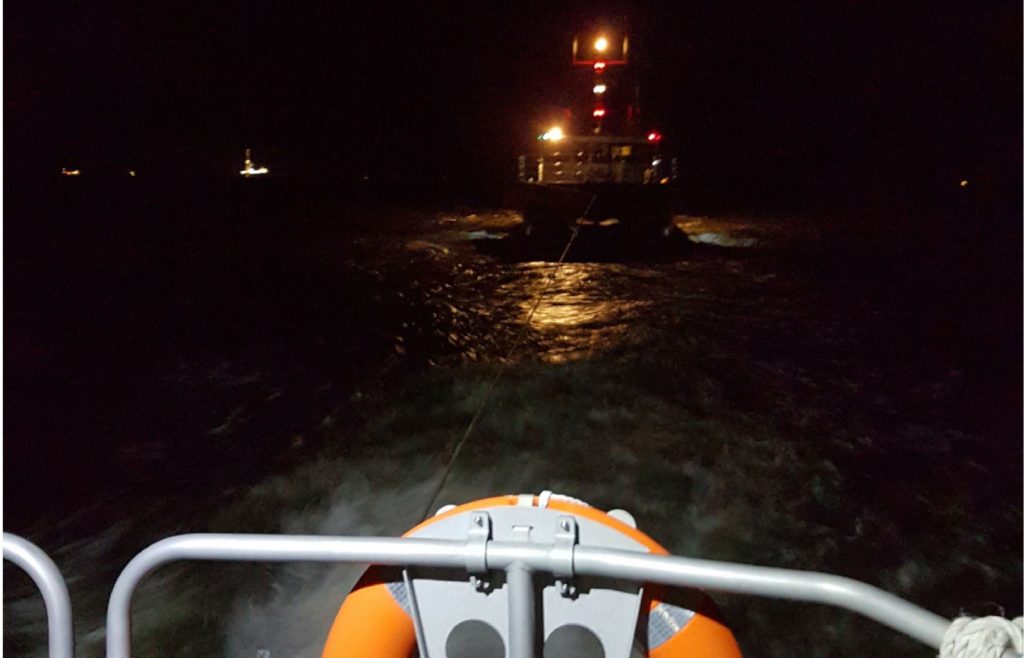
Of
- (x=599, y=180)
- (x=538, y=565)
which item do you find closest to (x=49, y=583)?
(x=538, y=565)

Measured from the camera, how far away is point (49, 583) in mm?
1587

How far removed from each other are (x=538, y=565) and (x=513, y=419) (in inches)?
203

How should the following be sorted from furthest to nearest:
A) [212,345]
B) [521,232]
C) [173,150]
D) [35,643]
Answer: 1. [173,150]
2. [521,232]
3. [212,345]
4. [35,643]

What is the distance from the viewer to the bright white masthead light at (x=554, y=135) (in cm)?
1620

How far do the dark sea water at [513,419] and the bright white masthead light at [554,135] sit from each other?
11.4 ft

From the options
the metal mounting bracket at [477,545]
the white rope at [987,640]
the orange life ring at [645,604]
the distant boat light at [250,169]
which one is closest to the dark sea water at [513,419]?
the orange life ring at [645,604]

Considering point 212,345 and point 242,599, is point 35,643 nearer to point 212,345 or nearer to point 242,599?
point 242,599

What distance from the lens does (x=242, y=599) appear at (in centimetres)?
416

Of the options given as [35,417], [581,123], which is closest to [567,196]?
[581,123]

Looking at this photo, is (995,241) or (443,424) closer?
(443,424)

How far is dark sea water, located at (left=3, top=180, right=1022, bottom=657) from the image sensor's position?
14.3ft

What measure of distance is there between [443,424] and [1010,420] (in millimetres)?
5007

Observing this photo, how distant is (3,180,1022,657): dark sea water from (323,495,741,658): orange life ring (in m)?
2.08

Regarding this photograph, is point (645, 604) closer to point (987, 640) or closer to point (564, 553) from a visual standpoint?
point (564, 553)
